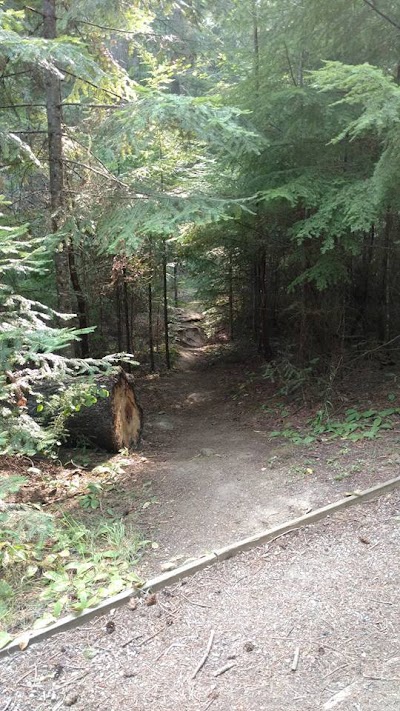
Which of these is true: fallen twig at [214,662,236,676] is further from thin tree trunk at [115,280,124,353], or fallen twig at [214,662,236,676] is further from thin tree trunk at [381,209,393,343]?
thin tree trunk at [115,280,124,353]

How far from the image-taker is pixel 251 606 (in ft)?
11.1

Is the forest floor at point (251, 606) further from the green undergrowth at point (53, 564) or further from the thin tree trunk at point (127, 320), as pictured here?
the thin tree trunk at point (127, 320)

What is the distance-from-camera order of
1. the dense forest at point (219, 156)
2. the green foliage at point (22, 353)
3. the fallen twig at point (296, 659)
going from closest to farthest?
the fallen twig at point (296, 659), the green foliage at point (22, 353), the dense forest at point (219, 156)

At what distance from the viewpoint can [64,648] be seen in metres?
3.11

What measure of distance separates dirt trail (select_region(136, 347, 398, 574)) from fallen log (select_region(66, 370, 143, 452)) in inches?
21.3

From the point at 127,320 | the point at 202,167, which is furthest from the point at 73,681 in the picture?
the point at 127,320

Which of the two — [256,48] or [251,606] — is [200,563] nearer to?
[251,606]

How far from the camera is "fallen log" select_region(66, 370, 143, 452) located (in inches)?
268

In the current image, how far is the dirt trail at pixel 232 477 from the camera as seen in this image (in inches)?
178

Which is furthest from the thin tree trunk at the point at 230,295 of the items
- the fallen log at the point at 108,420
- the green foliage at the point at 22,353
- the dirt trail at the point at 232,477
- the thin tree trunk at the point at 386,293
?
the green foliage at the point at 22,353

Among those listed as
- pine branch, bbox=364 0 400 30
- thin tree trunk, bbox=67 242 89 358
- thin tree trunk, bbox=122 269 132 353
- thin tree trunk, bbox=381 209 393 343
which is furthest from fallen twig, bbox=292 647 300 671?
thin tree trunk, bbox=122 269 132 353

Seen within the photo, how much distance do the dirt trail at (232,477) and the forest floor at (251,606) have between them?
23mm

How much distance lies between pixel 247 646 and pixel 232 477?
9.15ft

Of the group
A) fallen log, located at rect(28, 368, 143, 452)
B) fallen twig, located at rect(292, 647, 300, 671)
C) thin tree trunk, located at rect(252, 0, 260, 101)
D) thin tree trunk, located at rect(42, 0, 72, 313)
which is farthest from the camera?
thin tree trunk, located at rect(42, 0, 72, 313)
